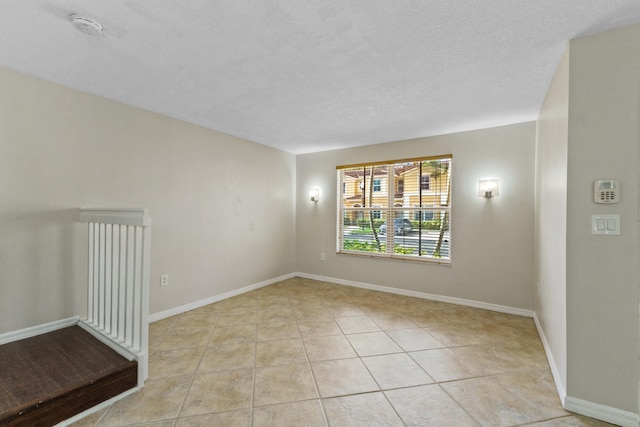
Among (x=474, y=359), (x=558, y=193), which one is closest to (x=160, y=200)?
(x=474, y=359)

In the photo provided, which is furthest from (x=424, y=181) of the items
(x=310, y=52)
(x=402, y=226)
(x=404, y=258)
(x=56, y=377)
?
(x=56, y=377)

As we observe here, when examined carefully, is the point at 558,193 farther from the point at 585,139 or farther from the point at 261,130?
the point at 261,130

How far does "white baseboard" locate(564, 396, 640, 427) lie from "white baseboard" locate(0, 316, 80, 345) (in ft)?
12.8

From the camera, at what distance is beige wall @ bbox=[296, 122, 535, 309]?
335 centimetres

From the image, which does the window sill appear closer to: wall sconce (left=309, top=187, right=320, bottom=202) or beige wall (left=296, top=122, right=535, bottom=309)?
beige wall (left=296, top=122, right=535, bottom=309)

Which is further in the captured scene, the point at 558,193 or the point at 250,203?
the point at 250,203

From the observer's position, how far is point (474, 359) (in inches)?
92.3

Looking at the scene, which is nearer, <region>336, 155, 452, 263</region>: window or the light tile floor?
the light tile floor

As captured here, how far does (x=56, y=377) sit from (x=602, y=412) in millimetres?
3364

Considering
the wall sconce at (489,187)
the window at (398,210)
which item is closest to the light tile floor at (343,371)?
the window at (398,210)

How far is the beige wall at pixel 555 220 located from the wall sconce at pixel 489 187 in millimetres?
729

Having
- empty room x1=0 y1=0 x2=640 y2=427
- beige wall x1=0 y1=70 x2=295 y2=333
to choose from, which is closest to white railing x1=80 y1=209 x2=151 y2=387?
empty room x1=0 y1=0 x2=640 y2=427

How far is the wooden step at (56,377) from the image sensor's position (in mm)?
1534

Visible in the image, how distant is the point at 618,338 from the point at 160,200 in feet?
13.2
